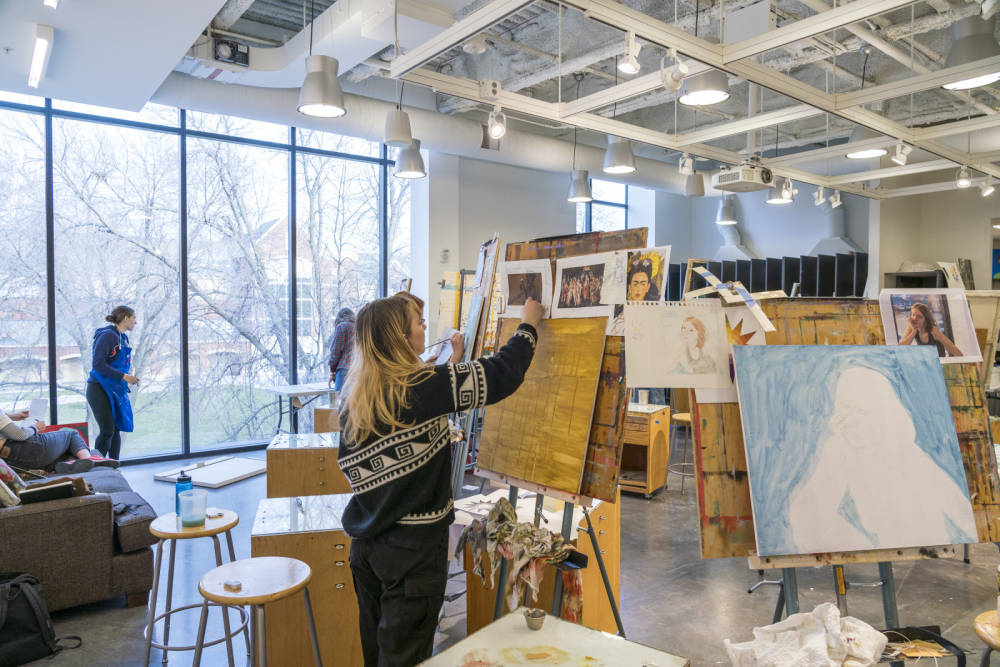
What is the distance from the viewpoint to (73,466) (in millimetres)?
4422

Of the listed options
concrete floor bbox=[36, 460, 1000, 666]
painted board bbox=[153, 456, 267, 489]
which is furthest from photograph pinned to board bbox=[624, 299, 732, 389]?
painted board bbox=[153, 456, 267, 489]

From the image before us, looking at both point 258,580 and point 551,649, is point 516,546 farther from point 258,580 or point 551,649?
point 258,580

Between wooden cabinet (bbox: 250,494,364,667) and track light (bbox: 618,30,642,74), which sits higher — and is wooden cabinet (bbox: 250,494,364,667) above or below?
below

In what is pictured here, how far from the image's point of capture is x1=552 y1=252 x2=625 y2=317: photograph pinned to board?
85.8 inches

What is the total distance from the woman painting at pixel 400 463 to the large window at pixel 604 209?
320 inches

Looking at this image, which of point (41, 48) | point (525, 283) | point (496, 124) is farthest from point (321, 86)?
point (525, 283)

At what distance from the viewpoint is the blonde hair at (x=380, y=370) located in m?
1.69

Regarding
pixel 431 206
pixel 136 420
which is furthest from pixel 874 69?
pixel 136 420

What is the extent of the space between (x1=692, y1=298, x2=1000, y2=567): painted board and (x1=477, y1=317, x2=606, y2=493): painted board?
364 millimetres

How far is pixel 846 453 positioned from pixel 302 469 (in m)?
2.61

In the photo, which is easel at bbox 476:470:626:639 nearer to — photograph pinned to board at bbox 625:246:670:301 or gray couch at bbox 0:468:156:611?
photograph pinned to board at bbox 625:246:670:301

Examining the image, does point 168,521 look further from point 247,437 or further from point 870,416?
point 247,437

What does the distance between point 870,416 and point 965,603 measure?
7.59 feet

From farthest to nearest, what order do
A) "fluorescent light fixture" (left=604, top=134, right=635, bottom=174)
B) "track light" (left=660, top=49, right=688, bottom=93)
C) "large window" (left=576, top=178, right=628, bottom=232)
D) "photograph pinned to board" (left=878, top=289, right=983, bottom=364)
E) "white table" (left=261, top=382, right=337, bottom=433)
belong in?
"large window" (left=576, top=178, right=628, bottom=232) → "white table" (left=261, top=382, right=337, bottom=433) → "fluorescent light fixture" (left=604, top=134, right=635, bottom=174) → "track light" (left=660, top=49, right=688, bottom=93) → "photograph pinned to board" (left=878, top=289, right=983, bottom=364)
